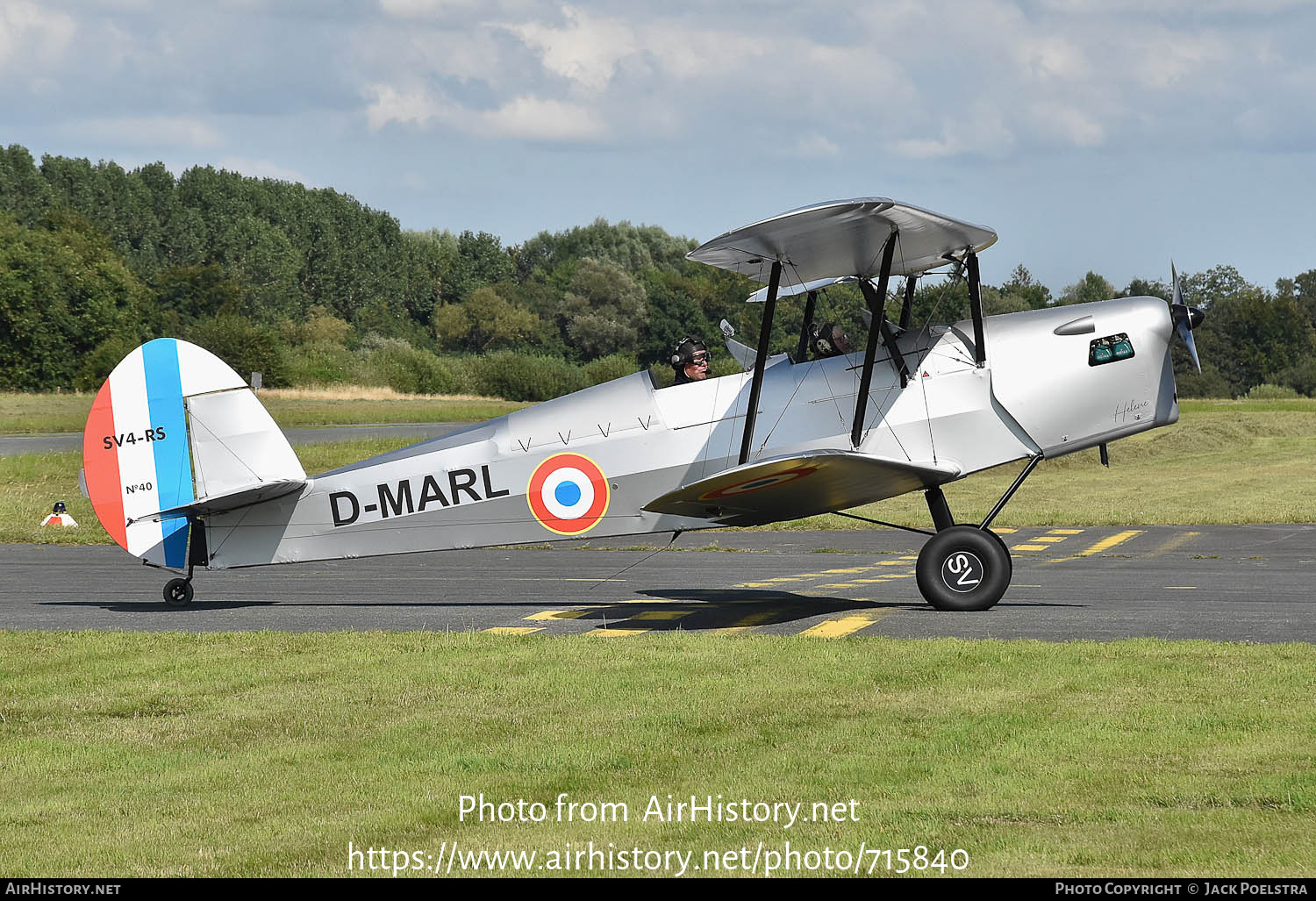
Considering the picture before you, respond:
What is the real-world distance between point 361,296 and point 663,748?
107676 mm

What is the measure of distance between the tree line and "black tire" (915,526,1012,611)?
2997mm

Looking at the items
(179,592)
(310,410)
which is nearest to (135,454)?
(179,592)

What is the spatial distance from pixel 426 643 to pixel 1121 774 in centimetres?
567

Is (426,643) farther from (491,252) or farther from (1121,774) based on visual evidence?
(491,252)

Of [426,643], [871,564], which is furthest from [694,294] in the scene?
[426,643]

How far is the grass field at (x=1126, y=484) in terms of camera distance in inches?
833

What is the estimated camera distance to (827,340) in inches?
460

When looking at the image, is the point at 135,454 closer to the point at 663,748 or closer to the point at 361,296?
the point at 663,748

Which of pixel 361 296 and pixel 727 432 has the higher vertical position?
pixel 361 296

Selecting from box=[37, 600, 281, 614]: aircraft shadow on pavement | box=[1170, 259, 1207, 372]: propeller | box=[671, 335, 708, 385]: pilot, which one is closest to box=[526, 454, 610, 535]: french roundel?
box=[671, 335, 708, 385]: pilot

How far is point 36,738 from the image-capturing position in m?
7.17

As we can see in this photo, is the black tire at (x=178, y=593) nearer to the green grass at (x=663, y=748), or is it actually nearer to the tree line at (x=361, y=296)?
the green grass at (x=663, y=748)

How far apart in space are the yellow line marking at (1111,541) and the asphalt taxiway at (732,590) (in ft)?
0.16

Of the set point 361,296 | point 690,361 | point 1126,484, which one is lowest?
point 1126,484
